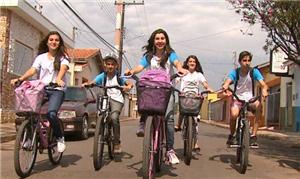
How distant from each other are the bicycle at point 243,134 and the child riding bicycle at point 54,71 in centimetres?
280

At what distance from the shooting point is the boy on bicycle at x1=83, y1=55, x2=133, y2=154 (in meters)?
Result: 8.43

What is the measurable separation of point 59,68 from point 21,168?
166 cm

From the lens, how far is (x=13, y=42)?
20.9 metres

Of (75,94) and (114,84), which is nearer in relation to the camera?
(114,84)

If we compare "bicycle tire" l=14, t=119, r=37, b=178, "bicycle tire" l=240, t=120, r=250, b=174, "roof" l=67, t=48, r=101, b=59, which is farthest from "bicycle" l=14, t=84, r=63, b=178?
"roof" l=67, t=48, r=101, b=59

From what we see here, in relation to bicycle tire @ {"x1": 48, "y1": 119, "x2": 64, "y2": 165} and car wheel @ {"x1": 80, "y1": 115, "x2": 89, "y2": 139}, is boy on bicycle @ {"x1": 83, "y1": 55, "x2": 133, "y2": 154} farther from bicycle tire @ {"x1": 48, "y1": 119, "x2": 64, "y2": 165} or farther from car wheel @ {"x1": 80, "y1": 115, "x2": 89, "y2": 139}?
car wheel @ {"x1": 80, "y1": 115, "x2": 89, "y2": 139}

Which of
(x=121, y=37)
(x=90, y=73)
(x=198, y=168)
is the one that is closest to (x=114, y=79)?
(x=198, y=168)

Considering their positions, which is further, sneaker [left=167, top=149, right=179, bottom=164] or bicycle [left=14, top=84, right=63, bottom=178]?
sneaker [left=167, top=149, right=179, bottom=164]

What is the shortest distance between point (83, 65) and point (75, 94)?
23454 mm

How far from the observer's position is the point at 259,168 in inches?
341

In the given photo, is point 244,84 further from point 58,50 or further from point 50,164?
point 50,164

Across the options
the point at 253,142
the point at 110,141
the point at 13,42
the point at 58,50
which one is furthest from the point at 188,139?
the point at 13,42

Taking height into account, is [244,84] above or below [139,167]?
above

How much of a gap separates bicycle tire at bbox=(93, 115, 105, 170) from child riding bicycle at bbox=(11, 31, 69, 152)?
1.90 feet
